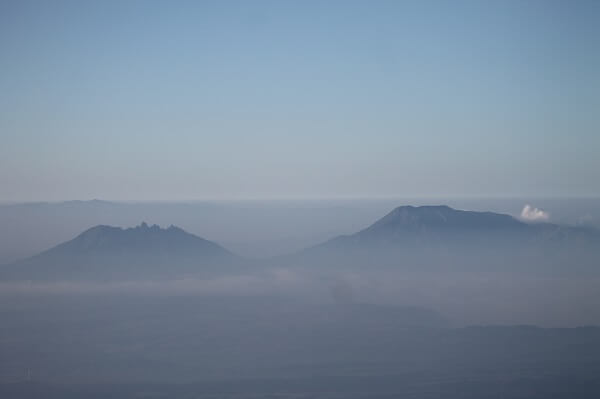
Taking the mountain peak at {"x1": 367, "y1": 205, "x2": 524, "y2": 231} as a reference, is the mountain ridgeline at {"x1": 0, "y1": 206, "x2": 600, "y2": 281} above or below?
below

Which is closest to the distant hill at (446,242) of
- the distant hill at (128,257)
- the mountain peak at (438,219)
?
the mountain peak at (438,219)

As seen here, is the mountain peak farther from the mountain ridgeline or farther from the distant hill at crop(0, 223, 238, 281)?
the distant hill at crop(0, 223, 238, 281)

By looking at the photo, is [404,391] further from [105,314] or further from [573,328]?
[105,314]

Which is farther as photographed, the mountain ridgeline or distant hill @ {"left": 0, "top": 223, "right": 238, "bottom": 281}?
the mountain ridgeline

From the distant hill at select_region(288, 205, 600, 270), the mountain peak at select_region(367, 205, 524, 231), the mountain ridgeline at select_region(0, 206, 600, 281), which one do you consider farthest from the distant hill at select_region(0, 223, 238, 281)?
the mountain peak at select_region(367, 205, 524, 231)

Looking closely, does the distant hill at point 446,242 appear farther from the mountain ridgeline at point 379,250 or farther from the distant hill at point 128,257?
the distant hill at point 128,257

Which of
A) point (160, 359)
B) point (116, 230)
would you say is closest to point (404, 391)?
point (160, 359)
